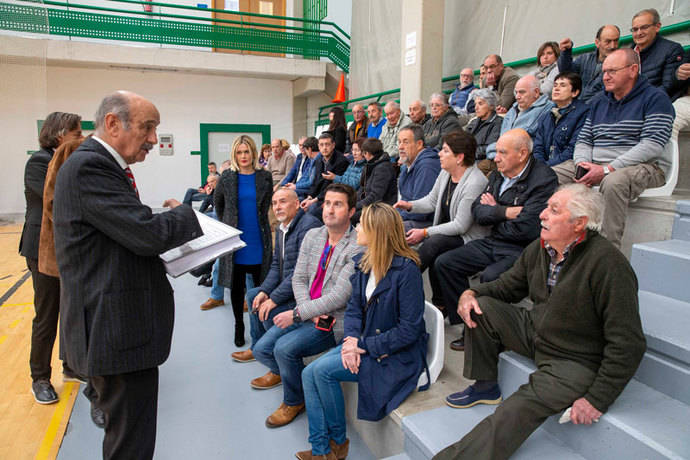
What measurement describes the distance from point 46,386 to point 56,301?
1.88 ft

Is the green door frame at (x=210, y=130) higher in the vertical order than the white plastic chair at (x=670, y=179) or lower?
higher

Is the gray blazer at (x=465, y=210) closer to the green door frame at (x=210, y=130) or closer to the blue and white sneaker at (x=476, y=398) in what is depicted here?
the blue and white sneaker at (x=476, y=398)

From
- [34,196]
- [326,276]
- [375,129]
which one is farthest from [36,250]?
[375,129]

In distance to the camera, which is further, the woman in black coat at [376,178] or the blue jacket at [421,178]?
the woman in black coat at [376,178]

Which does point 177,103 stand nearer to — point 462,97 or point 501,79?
point 462,97

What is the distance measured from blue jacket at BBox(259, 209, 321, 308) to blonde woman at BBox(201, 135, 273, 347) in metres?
0.34

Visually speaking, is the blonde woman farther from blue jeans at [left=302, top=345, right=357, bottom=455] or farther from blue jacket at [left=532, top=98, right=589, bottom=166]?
blue jacket at [left=532, top=98, right=589, bottom=166]

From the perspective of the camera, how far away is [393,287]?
2.06 meters

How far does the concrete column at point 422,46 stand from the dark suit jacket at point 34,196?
17.3 ft

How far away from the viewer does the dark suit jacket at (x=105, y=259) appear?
1.31 m

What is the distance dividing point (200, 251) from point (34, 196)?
5.23 ft

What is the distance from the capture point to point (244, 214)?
3.36 meters

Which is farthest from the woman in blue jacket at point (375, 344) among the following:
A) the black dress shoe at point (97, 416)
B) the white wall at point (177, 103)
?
the white wall at point (177, 103)

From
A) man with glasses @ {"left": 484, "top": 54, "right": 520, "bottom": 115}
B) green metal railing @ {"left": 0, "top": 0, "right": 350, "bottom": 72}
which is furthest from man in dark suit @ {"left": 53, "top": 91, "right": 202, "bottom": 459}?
green metal railing @ {"left": 0, "top": 0, "right": 350, "bottom": 72}
